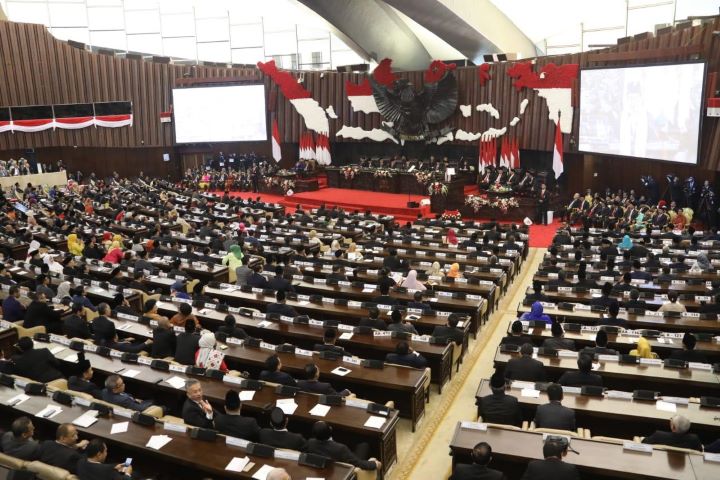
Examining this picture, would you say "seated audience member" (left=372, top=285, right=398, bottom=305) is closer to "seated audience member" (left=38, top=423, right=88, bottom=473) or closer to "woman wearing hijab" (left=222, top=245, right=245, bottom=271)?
"woman wearing hijab" (left=222, top=245, right=245, bottom=271)

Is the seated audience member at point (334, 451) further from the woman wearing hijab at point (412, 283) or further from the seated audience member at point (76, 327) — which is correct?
the woman wearing hijab at point (412, 283)

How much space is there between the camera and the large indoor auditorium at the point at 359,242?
5.64 meters

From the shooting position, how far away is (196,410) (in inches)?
227

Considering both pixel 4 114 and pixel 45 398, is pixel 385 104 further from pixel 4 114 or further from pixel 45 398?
pixel 45 398

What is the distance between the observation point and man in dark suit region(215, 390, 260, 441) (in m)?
5.49

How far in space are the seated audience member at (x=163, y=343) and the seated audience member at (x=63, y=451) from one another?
236cm

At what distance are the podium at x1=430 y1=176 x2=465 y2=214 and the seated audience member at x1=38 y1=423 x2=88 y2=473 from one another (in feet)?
52.9

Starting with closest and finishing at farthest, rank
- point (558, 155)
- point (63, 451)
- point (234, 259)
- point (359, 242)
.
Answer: point (63, 451)
point (234, 259)
point (359, 242)
point (558, 155)

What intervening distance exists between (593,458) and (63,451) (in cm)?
438

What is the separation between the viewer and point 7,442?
205 inches

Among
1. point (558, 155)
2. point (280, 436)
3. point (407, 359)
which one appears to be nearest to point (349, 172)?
point (558, 155)

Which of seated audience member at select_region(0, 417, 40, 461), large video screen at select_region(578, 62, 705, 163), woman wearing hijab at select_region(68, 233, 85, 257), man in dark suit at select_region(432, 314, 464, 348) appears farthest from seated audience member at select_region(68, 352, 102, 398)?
large video screen at select_region(578, 62, 705, 163)

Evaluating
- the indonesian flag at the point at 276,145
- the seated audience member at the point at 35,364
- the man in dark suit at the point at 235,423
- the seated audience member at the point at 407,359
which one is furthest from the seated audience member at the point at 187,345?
the indonesian flag at the point at 276,145

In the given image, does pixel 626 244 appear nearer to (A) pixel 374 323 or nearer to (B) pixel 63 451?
(A) pixel 374 323
